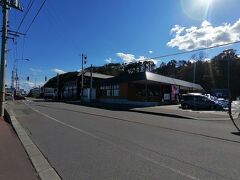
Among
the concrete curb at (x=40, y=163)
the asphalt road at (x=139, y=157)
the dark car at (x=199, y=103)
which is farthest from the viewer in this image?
the dark car at (x=199, y=103)

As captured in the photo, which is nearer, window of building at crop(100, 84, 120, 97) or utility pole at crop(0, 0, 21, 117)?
utility pole at crop(0, 0, 21, 117)

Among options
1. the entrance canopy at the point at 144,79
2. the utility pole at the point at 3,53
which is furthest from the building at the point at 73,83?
the utility pole at the point at 3,53

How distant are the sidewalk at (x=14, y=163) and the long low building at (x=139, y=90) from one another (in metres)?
35.4

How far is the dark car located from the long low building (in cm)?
699

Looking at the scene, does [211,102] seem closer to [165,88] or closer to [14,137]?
[165,88]

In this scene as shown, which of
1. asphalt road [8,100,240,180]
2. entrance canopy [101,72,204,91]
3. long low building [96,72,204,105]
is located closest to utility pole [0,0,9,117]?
asphalt road [8,100,240,180]

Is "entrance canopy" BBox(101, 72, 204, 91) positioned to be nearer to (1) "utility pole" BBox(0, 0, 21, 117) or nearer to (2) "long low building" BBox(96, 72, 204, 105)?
(2) "long low building" BBox(96, 72, 204, 105)

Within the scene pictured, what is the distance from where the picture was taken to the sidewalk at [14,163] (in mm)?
6747

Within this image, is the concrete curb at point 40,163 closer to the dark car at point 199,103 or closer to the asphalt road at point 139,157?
the asphalt road at point 139,157

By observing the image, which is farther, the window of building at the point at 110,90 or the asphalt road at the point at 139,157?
the window of building at the point at 110,90

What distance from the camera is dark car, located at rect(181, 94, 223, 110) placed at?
37.9 metres

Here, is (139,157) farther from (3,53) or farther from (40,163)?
(3,53)

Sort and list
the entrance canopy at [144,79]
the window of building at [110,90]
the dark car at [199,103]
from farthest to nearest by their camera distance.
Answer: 1. the window of building at [110,90]
2. the entrance canopy at [144,79]
3. the dark car at [199,103]

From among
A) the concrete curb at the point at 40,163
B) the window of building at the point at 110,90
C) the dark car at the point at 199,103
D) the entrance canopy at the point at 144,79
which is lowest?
the concrete curb at the point at 40,163
